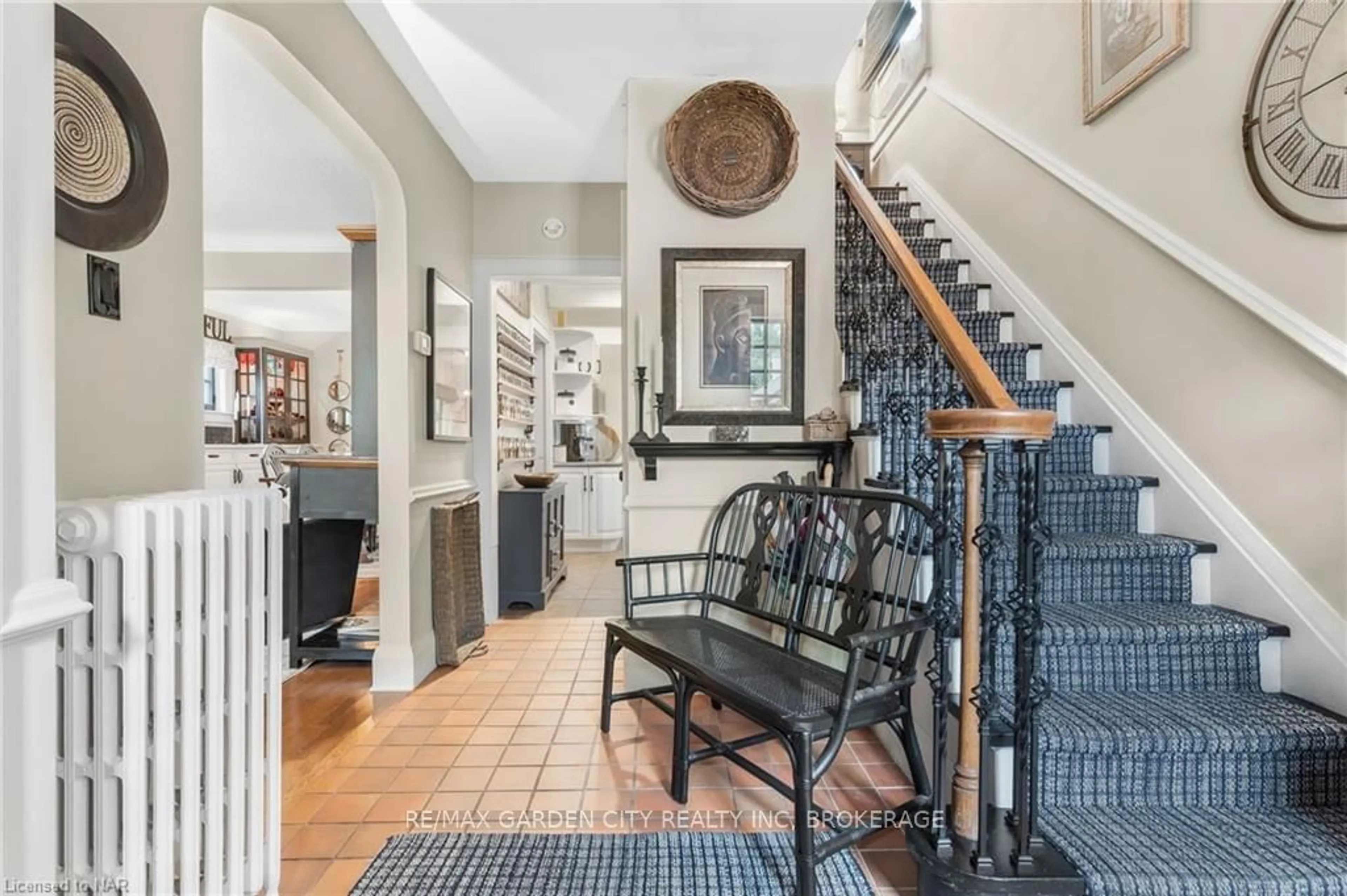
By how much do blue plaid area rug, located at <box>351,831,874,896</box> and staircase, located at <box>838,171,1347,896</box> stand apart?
14.9 inches

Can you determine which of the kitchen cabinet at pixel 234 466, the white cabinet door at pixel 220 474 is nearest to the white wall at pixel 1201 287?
the kitchen cabinet at pixel 234 466

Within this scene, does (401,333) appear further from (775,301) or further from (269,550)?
(775,301)

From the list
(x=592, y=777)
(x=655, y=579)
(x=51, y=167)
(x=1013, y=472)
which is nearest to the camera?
(x=51, y=167)

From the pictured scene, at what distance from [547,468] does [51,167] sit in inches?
225

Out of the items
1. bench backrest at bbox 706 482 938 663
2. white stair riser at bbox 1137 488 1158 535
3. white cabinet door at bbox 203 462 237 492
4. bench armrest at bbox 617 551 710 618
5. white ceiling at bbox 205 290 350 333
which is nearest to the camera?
bench backrest at bbox 706 482 938 663

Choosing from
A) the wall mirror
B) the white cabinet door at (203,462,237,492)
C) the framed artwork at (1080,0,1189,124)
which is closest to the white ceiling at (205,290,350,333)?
the wall mirror

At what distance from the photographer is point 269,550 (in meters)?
1.42

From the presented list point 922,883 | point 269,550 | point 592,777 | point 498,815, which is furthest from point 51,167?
point 922,883

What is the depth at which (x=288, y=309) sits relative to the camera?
6.76 m

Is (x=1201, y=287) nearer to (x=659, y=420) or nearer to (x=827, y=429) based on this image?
(x=827, y=429)

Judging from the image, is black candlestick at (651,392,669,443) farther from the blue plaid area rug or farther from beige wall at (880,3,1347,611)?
beige wall at (880,3,1347,611)

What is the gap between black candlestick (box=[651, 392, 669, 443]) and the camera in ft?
8.41

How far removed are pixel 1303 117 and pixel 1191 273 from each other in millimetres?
486

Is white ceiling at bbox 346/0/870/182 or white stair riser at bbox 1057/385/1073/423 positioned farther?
white stair riser at bbox 1057/385/1073/423
